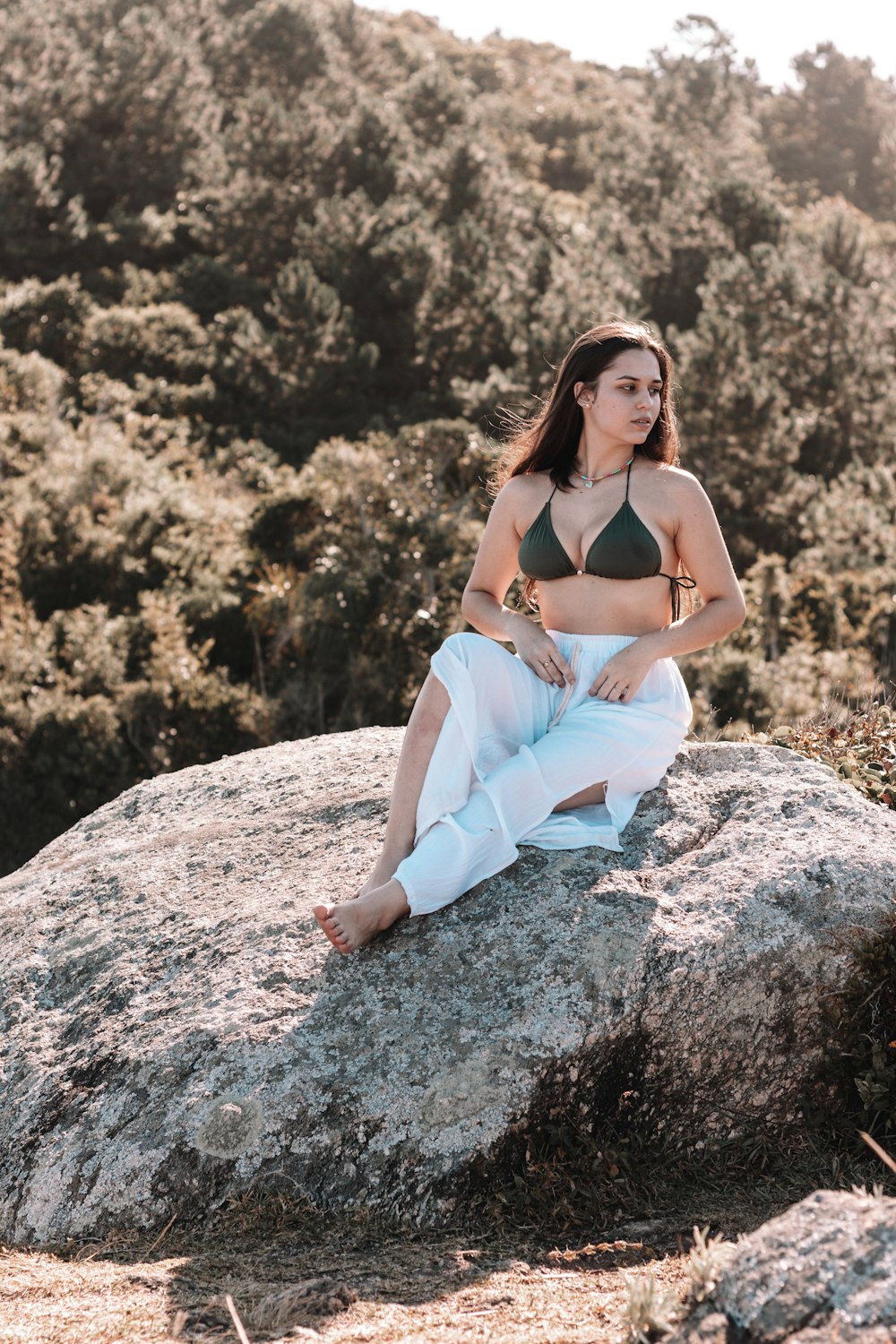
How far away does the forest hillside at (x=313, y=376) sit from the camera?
14.7 meters

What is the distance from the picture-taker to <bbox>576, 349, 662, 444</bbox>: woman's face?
3859mm

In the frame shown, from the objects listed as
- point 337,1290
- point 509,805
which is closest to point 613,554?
point 509,805

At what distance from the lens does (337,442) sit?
1733cm

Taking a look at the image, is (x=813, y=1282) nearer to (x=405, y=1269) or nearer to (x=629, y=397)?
(x=405, y=1269)

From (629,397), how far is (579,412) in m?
0.23

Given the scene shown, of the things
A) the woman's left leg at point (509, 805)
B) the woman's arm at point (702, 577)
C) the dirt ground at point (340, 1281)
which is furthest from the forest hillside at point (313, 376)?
the dirt ground at point (340, 1281)

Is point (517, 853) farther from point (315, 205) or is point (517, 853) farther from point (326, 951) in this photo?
point (315, 205)

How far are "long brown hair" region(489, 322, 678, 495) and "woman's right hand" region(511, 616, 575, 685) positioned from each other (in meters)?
0.55

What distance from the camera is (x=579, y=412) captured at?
4.05 metres

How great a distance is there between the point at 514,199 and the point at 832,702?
2498 centimetres

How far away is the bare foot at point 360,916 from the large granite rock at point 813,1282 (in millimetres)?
1471

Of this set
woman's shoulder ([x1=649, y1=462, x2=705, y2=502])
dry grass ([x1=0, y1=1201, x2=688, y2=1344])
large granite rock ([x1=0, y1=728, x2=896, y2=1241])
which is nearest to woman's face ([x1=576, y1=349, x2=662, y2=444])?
woman's shoulder ([x1=649, y1=462, x2=705, y2=502])

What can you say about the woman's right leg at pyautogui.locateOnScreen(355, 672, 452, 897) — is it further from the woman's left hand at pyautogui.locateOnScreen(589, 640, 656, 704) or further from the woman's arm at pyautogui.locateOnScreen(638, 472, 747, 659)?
the woman's arm at pyautogui.locateOnScreen(638, 472, 747, 659)

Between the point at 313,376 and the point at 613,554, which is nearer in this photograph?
the point at 613,554
